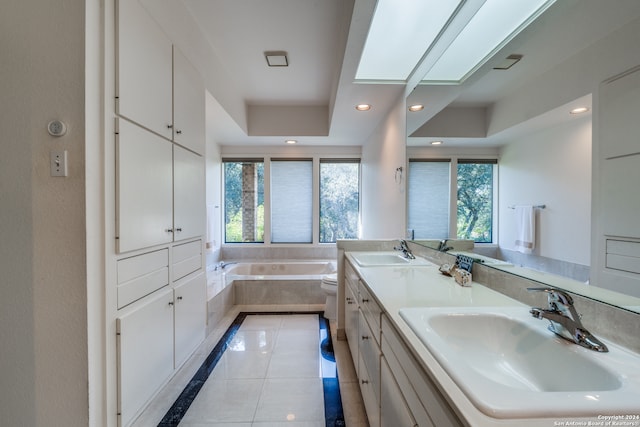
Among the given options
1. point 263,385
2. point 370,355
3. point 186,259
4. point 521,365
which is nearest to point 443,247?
point 370,355

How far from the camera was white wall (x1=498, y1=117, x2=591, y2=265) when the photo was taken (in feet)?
2.74

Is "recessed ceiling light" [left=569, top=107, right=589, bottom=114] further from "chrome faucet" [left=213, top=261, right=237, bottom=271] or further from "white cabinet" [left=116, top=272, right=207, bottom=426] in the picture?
"chrome faucet" [left=213, top=261, right=237, bottom=271]

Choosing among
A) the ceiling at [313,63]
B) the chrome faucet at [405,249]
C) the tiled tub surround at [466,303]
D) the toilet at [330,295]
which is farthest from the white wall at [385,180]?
the toilet at [330,295]

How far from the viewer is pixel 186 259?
1.87 meters

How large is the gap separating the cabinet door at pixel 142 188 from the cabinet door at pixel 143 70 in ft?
0.29

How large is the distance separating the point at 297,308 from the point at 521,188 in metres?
2.58

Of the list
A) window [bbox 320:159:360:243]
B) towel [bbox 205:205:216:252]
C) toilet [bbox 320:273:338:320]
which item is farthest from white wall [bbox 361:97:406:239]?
towel [bbox 205:205:216:252]

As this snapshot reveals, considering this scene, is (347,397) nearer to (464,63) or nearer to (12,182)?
(12,182)

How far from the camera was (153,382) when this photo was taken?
4.86 feet

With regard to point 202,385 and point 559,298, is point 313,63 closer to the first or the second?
point 559,298

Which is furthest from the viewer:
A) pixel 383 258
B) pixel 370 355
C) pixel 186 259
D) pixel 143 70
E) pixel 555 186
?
pixel 383 258

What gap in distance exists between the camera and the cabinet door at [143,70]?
1.21m

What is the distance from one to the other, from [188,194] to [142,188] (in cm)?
51

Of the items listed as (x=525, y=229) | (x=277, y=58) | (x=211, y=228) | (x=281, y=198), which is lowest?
(x=211, y=228)
